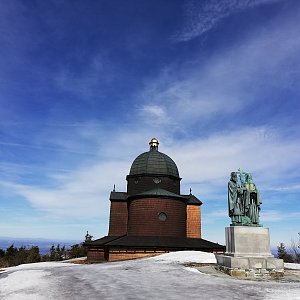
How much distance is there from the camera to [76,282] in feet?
38.0

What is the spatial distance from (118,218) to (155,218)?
6.50m

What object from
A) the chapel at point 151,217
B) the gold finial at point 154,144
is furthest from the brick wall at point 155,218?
the gold finial at point 154,144

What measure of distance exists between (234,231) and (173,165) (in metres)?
24.7

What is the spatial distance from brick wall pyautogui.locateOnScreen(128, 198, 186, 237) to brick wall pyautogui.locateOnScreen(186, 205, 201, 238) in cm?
263

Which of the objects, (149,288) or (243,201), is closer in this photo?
(149,288)

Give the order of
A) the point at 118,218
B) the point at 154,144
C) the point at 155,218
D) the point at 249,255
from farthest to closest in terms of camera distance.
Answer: the point at 154,144 < the point at 118,218 < the point at 155,218 < the point at 249,255

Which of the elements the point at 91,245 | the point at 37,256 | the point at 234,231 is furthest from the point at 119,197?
the point at 234,231

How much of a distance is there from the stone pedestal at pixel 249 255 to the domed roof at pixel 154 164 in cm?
2231

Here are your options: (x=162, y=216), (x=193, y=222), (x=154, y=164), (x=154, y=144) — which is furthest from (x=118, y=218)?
(x=154, y=144)

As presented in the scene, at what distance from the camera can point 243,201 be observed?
15.5 metres

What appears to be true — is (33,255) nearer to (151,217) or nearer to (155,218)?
(151,217)

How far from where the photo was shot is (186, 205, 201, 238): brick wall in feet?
118

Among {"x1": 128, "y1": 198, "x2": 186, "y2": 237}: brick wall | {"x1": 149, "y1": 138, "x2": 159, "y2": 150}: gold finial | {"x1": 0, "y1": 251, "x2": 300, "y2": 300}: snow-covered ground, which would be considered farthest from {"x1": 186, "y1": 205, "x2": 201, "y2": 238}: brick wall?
{"x1": 0, "y1": 251, "x2": 300, "y2": 300}: snow-covered ground

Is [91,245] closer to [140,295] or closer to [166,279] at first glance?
[166,279]
